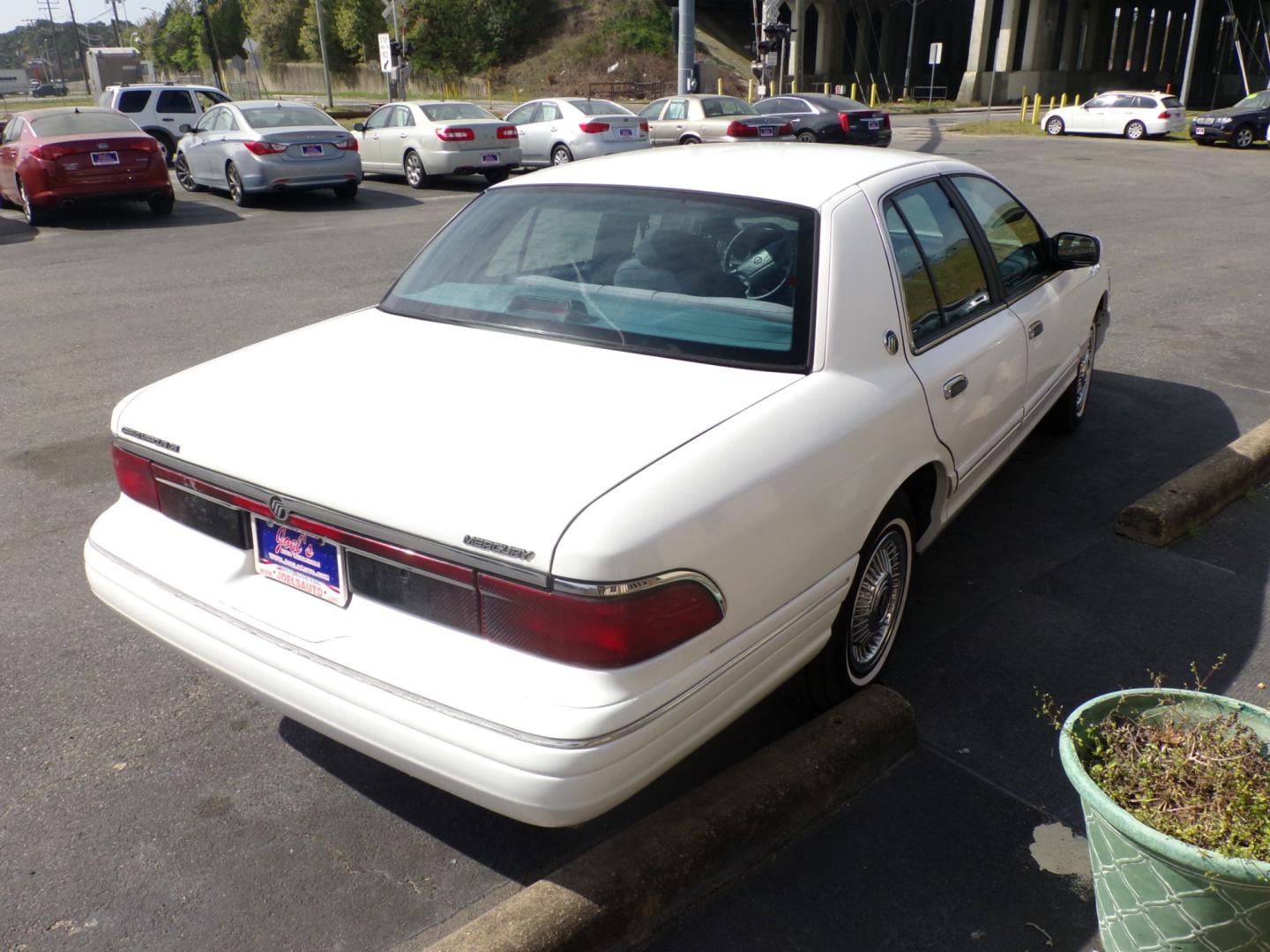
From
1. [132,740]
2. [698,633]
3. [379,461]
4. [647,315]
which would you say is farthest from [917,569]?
[132,740]

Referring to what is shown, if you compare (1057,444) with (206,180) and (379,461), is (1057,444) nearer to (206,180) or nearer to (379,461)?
(379,461)

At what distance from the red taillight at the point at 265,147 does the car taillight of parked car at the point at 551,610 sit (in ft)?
47.7

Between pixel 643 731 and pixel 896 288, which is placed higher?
pixel 896 288

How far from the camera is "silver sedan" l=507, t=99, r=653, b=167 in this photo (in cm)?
1950

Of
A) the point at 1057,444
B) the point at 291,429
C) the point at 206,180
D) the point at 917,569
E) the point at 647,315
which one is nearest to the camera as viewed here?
the point at 291,429

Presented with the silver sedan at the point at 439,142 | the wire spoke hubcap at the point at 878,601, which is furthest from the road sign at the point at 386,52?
the wire spoke hubcap at the point at 878,601

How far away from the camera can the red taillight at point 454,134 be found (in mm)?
18016

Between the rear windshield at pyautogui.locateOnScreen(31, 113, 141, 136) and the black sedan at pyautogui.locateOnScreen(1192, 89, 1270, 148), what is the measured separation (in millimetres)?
25734

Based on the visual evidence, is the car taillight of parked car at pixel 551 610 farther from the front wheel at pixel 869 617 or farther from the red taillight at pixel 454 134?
the red taillight at pixel 454 134

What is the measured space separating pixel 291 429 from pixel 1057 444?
4.56 meters

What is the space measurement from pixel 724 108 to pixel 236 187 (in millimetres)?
11735

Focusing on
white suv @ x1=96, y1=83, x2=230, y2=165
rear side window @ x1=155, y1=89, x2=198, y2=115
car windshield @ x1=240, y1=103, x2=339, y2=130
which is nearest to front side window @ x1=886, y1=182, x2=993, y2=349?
car windshield @ x1=240, y1=103, x2=339, y2=130

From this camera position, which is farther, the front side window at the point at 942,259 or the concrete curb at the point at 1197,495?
the concrete curb at the point at 1197,495

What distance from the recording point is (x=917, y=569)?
458cm
